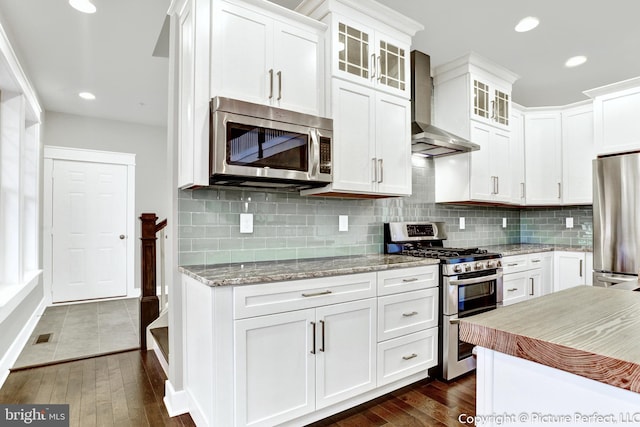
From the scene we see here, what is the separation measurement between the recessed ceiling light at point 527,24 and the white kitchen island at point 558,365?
8.01ft

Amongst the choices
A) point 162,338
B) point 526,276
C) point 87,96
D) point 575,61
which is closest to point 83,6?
point 87,96

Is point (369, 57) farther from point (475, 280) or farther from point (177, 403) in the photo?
point (177, 403)

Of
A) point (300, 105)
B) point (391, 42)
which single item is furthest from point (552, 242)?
point (300, 105)

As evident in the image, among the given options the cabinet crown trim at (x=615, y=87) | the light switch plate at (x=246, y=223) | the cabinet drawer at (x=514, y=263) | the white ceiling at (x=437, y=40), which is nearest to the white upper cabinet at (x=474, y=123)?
the white ceiling at (x=437, y=40)

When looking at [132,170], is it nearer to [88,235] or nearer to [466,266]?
[88,235]

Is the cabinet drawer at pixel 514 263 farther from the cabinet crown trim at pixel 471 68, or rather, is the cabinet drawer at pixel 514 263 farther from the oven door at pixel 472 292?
the cabinet crown trim at pixel 471 68

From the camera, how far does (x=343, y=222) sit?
9.33 feet

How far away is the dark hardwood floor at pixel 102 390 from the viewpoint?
82.0 inches

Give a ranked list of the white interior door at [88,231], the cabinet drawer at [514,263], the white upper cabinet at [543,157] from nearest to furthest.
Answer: the cabinet drawer at [514,263] → the white upper cabinet at [543,157] → the white interior door at [88,231]

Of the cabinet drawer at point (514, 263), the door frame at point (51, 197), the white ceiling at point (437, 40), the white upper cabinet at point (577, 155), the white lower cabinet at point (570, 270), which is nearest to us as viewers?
the white ceiling at point (437, 40)

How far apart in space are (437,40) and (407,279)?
80.9 inches

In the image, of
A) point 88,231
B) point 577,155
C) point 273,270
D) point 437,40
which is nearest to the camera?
point 273,270

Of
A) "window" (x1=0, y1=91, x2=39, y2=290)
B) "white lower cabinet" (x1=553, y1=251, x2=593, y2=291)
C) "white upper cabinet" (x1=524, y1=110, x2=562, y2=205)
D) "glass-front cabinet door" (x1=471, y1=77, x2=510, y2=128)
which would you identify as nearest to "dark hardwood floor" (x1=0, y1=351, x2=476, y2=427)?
"window" (x1=0, y1=91, x2=39, y2=290)

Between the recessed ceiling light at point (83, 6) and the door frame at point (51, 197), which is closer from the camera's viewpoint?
the recessed ceiling light at point (83, 6)
